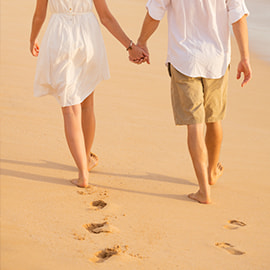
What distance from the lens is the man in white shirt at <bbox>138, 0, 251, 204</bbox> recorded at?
3.54 m

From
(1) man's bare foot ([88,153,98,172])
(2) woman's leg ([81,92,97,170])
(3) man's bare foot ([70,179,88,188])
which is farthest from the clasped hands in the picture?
(3) man's bare foot ([70,179,88,188])

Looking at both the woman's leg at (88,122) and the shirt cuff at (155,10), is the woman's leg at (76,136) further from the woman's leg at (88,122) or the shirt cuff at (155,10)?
the shirt cuff at (155,10)

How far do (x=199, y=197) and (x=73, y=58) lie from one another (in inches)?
50.6

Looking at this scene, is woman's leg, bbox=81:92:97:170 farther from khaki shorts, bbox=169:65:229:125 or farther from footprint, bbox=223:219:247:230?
footprint, bbox=223:219:247:230

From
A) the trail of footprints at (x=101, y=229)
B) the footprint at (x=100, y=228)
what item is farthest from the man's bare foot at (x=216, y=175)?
the footprint at (x=100, y=228)

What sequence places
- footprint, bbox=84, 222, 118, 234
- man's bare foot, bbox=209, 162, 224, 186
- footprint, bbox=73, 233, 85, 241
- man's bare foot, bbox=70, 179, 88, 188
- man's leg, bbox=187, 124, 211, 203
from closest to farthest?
footprint, bbox=73, 233, 85, 241, footprint, bbox=84, 222, 118, 234, man's leg, bbox=187, 124, 211, 203, man's bare foot, bbox=70, 179, 88, 188, man's bare foot, bbox=209, 162, 224, 186

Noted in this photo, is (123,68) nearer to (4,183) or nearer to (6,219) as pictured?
(4,183)

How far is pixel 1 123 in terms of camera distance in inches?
198

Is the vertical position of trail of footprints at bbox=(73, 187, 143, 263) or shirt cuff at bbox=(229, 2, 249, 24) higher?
shirt cuff at bbox=(229, 2, 249, 24)

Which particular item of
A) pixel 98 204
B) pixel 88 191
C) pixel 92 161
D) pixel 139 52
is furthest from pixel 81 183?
pixel 139 52

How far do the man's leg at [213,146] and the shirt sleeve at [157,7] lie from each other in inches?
34.0

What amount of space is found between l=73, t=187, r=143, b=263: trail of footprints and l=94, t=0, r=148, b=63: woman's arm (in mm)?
1024

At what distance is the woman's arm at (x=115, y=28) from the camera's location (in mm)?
3781

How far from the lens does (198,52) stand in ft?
11.8
